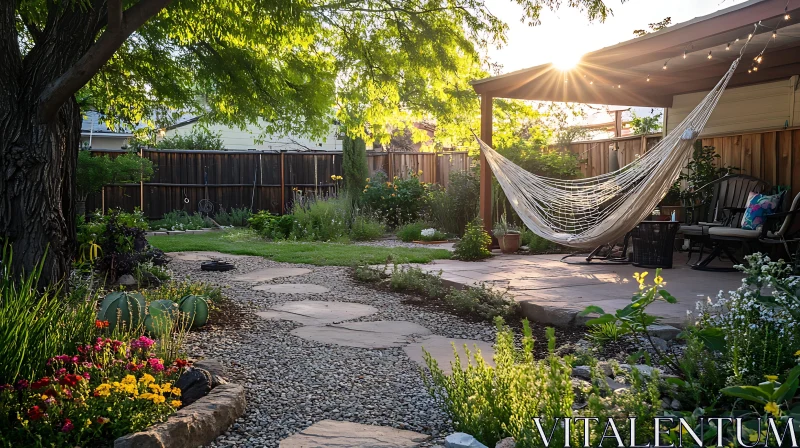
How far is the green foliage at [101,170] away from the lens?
29.5ft

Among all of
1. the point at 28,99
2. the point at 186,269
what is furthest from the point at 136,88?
the point at 28,99

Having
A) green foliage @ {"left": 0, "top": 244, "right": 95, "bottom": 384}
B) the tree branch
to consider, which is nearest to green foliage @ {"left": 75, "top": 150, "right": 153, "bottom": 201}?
the tree branch

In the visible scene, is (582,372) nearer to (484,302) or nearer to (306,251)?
(484,302)

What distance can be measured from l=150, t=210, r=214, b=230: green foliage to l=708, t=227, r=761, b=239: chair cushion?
852cm

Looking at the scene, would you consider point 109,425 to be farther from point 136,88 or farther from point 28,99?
point 136,88

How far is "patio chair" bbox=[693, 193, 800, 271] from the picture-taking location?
5281 millimetres

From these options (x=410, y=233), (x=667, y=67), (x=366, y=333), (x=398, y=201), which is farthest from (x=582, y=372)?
(x=398, y=201)

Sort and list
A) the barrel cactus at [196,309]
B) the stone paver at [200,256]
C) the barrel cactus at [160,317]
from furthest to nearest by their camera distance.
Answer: the stone paver at [200,256], the barrel cactus at [196,309], the barrel cactus at [160,317]

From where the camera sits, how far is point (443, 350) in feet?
10.3

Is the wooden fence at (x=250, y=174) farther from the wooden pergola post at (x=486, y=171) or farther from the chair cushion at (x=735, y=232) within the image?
the chair cushion at (x=735, y=232)

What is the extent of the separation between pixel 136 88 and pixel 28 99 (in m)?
2.90

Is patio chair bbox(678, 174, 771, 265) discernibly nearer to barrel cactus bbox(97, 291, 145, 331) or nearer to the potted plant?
the potted plant

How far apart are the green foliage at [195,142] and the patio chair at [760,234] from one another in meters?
11.2

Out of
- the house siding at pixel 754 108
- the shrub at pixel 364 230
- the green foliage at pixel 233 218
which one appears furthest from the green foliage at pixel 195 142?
the house siding at pixel 754 108
